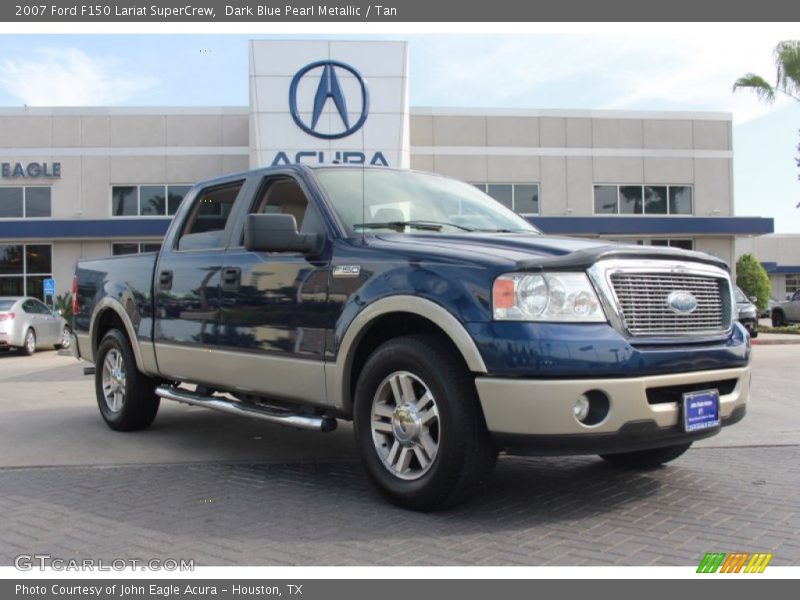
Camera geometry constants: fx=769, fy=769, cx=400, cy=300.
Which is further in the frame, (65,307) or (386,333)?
(65,307)

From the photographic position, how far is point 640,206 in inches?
1168

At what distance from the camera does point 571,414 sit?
369 centimetres

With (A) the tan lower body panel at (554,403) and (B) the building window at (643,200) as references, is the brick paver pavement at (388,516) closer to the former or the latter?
(A) the tan lower body panel at (554,403)

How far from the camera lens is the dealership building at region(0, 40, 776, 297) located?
82.3ft

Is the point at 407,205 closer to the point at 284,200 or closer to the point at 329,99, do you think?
the point at 284,200

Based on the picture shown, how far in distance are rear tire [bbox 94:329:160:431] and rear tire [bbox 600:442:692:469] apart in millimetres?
4007

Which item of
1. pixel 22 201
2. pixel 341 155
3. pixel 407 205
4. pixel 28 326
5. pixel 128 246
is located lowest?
pixel 28 326

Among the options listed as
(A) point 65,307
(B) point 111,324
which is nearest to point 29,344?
(A) point 65,307

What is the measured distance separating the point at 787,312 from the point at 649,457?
89.7ft

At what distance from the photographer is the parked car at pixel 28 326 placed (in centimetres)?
1748

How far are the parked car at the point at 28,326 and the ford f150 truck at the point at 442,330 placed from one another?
1359 centimetres

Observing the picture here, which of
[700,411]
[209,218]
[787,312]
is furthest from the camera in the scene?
[787,312]

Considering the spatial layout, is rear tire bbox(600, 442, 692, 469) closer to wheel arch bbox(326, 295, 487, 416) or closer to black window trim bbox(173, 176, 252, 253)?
wheel arch bbox(326, 295, 487, 416)

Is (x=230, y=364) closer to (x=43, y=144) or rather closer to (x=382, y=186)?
(x=382, y=186)
